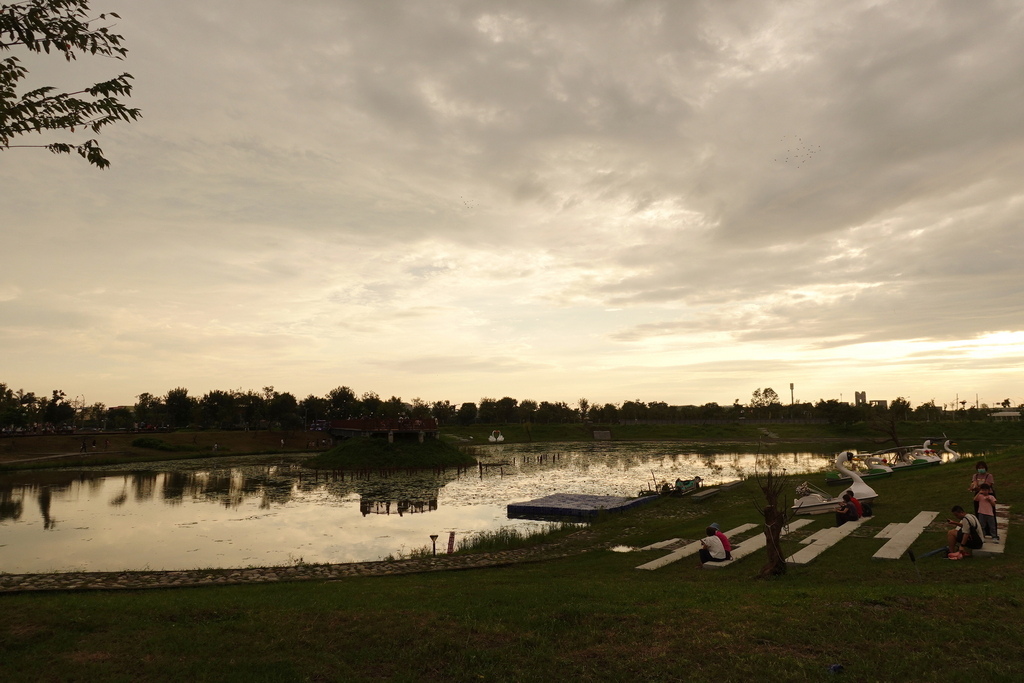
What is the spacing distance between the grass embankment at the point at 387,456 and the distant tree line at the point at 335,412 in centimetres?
4041

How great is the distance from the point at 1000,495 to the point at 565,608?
21.2 meters

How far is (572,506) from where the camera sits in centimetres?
3466

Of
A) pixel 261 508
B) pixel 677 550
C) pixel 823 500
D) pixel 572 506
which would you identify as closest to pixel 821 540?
pixel 677 550

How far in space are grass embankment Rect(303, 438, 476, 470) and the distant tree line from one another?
40.4m

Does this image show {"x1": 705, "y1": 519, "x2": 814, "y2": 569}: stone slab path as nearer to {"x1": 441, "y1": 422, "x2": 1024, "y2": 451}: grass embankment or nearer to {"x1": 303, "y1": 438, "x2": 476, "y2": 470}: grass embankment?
{"x1": 303, "y1": 438, "x2": 476, "y2": 470}: grass embankment

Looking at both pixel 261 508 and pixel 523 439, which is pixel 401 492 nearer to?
pixel 261 508

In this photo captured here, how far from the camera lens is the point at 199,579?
67.2 feet

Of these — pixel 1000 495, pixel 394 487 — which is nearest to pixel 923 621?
pixel 1000 495

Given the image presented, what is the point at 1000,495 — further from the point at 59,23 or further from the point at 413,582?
the point at 59,23

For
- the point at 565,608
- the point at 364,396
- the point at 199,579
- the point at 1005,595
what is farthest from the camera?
the point at 364,396

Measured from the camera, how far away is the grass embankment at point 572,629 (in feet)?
32.0

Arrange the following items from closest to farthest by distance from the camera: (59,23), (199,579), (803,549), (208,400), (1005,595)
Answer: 1. (59,23)
2. (1005,595)
3. (803,549)
4. (199,579)
5. (208,400)

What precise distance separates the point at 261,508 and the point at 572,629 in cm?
3450

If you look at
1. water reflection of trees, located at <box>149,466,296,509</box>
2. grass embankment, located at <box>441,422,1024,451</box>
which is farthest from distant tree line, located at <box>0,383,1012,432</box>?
water reflection of trees, located at <box>149,466,296,509</box>
